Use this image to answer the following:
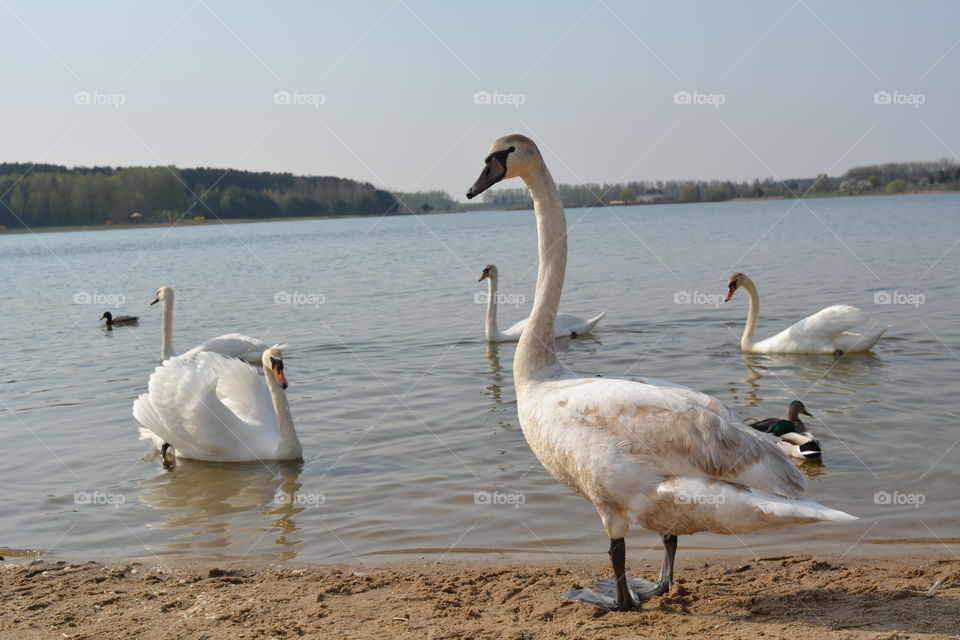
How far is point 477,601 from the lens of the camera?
4.63m

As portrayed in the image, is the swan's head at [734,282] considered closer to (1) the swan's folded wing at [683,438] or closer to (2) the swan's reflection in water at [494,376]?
(2) the swan's reflection in water at [494,376]

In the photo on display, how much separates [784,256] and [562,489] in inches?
895

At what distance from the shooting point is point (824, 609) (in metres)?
4.28

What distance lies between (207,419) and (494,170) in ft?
15.0

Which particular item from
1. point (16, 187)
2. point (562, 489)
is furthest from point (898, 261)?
point (16, 187)

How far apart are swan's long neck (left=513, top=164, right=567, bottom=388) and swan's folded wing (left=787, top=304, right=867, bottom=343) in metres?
8.61

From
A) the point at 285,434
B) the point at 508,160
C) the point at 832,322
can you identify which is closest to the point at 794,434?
the point at 508,160

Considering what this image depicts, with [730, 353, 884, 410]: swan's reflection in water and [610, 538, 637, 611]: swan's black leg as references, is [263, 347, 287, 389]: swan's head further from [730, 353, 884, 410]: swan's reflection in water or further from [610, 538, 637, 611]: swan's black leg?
[730, 353, 884, 410]: swan's reflection in water

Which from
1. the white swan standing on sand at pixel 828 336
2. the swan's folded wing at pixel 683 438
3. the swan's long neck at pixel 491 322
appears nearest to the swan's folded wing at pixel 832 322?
the white swan standing on sand at pixel 828 336

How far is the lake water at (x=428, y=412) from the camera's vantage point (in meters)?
6.31

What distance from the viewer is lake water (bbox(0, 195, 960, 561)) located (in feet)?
20.7

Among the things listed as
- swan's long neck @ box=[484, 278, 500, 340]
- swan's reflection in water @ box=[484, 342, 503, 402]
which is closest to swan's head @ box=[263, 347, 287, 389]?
swan's reflection in water @ box=[484, 342, 503, 402]

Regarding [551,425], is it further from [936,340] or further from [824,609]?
[936,340]

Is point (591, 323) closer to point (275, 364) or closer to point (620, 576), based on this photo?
point (275, 364)
